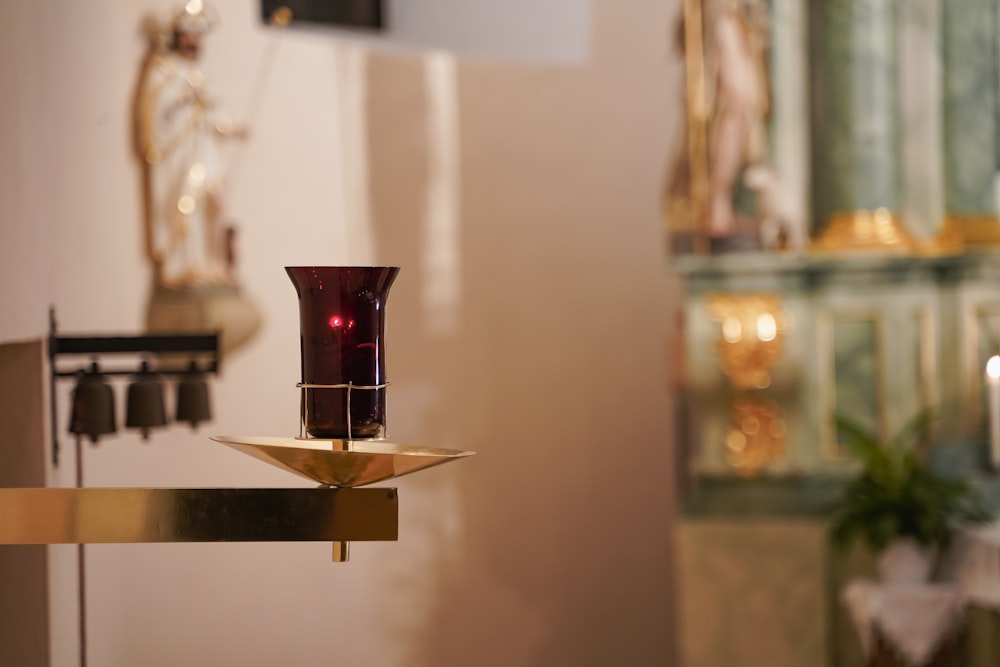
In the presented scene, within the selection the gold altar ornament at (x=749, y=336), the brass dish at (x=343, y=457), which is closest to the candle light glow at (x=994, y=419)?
the gold altar ornament at (x=749, y=336)

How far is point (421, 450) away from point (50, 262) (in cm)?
209

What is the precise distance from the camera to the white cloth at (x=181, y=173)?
4.37m

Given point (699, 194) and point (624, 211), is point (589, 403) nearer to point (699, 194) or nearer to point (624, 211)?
point (624, 211)

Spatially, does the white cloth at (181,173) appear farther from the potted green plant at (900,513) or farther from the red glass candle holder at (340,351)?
the red glass candle holder at (340,351)

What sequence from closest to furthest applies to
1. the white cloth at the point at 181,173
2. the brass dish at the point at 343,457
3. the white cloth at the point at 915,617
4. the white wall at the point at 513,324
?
1. the brass dish at the point at 343,457
2. the white cloth at the point at 915,617
3. the white cloth at the point at 181,173
4. the white wall at the point at 513,324

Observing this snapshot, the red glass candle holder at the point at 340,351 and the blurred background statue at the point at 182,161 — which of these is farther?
the blurred background statue at the point at 182,161

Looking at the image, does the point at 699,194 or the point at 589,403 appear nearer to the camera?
the point at 699,194

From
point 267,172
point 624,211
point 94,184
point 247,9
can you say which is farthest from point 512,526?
point 94,184

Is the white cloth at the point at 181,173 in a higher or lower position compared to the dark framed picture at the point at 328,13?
lower

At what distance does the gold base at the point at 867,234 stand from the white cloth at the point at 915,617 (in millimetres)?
1225

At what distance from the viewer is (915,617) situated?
4250 millimetres

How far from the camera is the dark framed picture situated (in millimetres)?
5520

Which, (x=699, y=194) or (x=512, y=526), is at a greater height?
(x=699, y=194)

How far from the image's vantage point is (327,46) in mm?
5922
